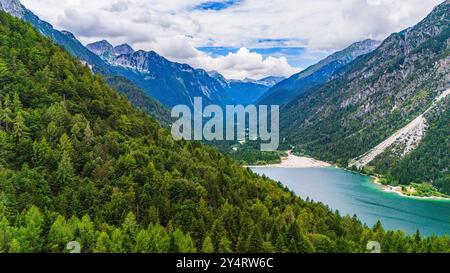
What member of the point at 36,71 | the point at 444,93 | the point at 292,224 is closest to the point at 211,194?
the point at 292,224

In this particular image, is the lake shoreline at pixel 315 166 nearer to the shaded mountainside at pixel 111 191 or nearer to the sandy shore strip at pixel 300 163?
the sandy shore strip at pixel 300 163

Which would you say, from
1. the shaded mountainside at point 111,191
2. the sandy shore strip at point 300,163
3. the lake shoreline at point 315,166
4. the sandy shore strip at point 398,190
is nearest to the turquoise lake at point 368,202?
the sandy shore strip at point 398,190

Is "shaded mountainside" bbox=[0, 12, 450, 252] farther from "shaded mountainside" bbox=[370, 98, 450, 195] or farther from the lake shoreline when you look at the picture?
"shaded mountainside" bbox=[370, 98, 450, 195]

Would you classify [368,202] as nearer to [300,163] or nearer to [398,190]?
[398,190]

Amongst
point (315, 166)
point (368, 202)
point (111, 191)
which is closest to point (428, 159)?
point (315, 166)

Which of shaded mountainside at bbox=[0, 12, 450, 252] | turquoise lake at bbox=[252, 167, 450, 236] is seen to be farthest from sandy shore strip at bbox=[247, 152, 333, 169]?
shaded mountainside at bbox=[0, 12, 450, 252]
